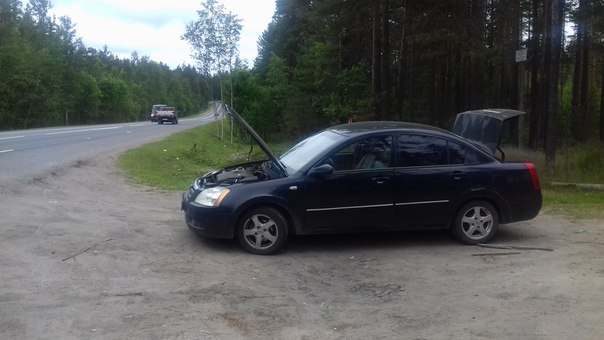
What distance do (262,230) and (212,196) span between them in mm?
742

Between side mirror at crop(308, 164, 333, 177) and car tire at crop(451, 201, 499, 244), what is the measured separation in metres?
1.84

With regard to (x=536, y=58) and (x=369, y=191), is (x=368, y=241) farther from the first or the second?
(x=536, y=58)

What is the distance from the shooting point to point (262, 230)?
6.91 metres

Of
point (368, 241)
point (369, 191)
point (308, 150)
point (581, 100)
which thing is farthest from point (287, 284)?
point (581, 100)

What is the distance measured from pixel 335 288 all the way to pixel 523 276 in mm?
2082

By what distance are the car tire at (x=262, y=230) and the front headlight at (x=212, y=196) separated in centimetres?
35

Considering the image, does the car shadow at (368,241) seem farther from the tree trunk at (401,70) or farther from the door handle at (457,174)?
the tree trunk at (401,70)

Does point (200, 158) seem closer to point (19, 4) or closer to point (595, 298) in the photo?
point (595, 298)

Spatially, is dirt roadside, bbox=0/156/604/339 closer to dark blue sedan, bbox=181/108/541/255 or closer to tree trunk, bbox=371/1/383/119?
dark blue sedan, bbox=181/108/541/255

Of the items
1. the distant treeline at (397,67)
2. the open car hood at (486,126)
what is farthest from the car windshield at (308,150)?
the distant treeline at (397,67)

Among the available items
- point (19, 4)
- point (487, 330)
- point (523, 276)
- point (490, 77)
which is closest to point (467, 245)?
point (523, 276)

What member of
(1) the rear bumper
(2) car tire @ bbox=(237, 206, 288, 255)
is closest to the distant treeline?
(1) the rear bumper

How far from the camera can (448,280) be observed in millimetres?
6070

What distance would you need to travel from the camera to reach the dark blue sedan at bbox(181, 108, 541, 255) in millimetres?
6918
